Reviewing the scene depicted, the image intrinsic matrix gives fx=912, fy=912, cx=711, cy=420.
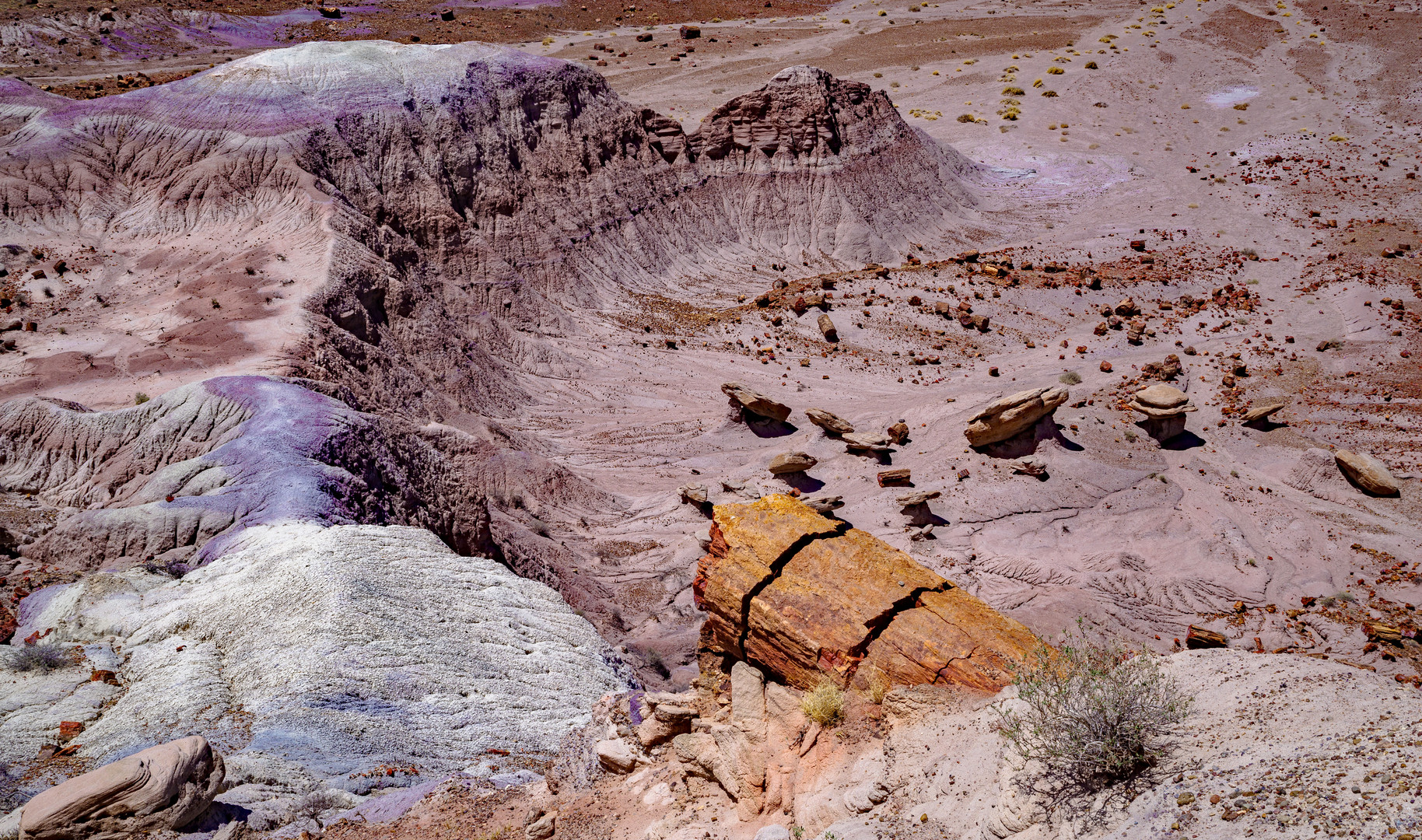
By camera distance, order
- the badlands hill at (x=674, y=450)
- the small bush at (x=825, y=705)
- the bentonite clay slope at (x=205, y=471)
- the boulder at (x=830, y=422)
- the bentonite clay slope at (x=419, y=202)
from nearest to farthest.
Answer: the badlands hill at (x=674, y=450) → the small bush at (x=825, y=705) → the bentonite clay slope at (x=205, y=471) → the bentonite clay slope at (x=419, y=202) → the boulder at (x=830, y=422)

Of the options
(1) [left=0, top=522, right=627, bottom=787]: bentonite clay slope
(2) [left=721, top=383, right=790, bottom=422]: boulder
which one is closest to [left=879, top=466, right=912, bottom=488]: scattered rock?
(2) [left=721, top=383, right=790, bottom=422]: boulder

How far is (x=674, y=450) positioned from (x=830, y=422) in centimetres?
394

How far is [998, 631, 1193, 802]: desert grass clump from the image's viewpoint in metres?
6.86

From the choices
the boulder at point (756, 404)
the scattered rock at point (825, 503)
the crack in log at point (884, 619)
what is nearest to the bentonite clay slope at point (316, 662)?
the crack in log at point (884, 619)

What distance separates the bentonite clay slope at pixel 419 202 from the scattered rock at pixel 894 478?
968 centimetres

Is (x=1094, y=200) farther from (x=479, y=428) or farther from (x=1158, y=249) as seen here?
(x=479, y=428)

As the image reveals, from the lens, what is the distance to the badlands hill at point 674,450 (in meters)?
8.90

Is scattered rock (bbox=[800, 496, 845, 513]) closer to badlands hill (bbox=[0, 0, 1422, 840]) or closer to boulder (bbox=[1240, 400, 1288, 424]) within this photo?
badlands hill (bbox=[0, 0, 1422, 840])

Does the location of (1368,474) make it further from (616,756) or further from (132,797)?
(132,797)

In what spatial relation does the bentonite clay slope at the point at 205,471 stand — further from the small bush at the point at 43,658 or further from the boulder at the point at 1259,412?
the boulder at the point at 1259,412

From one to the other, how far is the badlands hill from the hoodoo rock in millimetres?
77

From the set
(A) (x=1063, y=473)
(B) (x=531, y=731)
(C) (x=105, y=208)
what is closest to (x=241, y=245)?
(C) (x=105, y=208)

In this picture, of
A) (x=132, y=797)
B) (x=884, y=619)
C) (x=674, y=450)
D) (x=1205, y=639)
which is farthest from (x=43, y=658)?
(x=1205, y=639)

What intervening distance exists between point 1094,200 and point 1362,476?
19.9m
